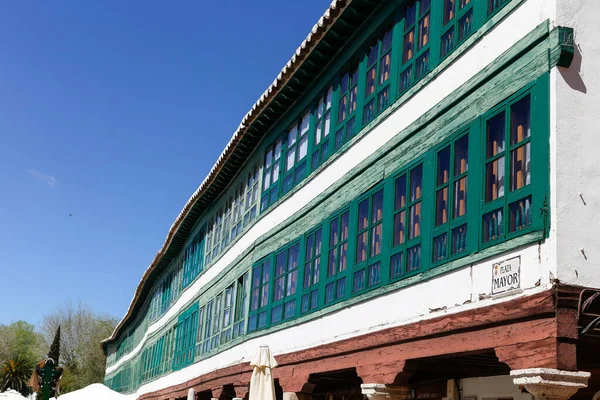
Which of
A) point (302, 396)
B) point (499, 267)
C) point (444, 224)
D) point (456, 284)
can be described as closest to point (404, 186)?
point (444, 224)

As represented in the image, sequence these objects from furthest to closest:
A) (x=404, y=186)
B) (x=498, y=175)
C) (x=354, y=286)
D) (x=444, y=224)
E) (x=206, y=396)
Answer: (x=206, y=396) < (x=354, y=286) < (x=404, y=186) < (x=444, y=224) < (x=498, y=175)

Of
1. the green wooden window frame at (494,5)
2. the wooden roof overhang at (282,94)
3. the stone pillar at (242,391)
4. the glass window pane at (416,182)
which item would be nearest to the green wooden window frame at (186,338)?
the wooden roof overhang at (282,94)

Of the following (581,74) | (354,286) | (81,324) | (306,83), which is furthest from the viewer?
(81,324)

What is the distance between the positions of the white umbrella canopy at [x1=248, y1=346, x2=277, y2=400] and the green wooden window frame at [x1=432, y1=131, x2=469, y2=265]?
4.84 meters

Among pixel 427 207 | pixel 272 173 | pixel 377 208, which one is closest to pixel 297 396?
pixel 377 208

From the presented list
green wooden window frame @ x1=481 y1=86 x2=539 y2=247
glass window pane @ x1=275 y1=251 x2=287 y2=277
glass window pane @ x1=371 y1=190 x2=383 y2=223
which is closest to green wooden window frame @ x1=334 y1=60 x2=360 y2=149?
glass window pane @ x1=371 y1=190 x2=383 y2=223

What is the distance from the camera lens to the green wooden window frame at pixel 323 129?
14550 millimetres

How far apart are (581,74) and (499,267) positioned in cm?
203

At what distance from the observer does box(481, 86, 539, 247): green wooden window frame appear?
7875mm

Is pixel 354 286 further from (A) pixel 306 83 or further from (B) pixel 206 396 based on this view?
(B) pixel 206 396

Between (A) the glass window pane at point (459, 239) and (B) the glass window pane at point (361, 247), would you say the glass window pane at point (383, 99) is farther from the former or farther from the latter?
(A) the glass window pane at point (459, 239)

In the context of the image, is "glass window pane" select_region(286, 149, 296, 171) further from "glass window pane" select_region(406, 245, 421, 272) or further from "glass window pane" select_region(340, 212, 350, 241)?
"glass window pane" select_region(406, 245, 421, 272)

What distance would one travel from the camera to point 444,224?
945 centimetres

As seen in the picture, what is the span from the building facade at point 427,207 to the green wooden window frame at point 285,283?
0.20ft
